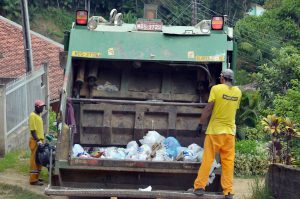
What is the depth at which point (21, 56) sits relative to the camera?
70.5ft

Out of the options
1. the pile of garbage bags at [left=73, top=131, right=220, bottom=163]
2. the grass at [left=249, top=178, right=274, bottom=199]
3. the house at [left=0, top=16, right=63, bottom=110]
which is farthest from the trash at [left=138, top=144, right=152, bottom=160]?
the house at [left=0, top=16, right=63, bottom=110]

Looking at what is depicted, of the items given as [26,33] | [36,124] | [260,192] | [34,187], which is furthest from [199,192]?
[26,33]

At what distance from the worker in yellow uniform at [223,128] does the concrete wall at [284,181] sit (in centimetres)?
71

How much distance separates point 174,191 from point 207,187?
15.6 inches

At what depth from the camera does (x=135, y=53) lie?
8398 mm

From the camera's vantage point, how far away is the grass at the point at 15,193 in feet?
28.6

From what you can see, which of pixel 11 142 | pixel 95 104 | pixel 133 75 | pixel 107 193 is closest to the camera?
pixel 107 193

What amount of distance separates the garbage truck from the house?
411 inches

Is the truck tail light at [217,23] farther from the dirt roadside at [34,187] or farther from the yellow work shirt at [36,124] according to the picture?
the yellow work shirt at [36,124]

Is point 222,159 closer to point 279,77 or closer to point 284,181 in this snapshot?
point 284,181

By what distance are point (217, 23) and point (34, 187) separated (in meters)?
3.41

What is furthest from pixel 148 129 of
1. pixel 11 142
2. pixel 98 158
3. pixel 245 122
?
pixel 245 122

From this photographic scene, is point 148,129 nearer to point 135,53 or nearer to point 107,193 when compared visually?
point 135,53

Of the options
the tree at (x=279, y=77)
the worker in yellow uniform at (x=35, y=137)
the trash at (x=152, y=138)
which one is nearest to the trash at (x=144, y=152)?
the trash at (x=152, y=138)
